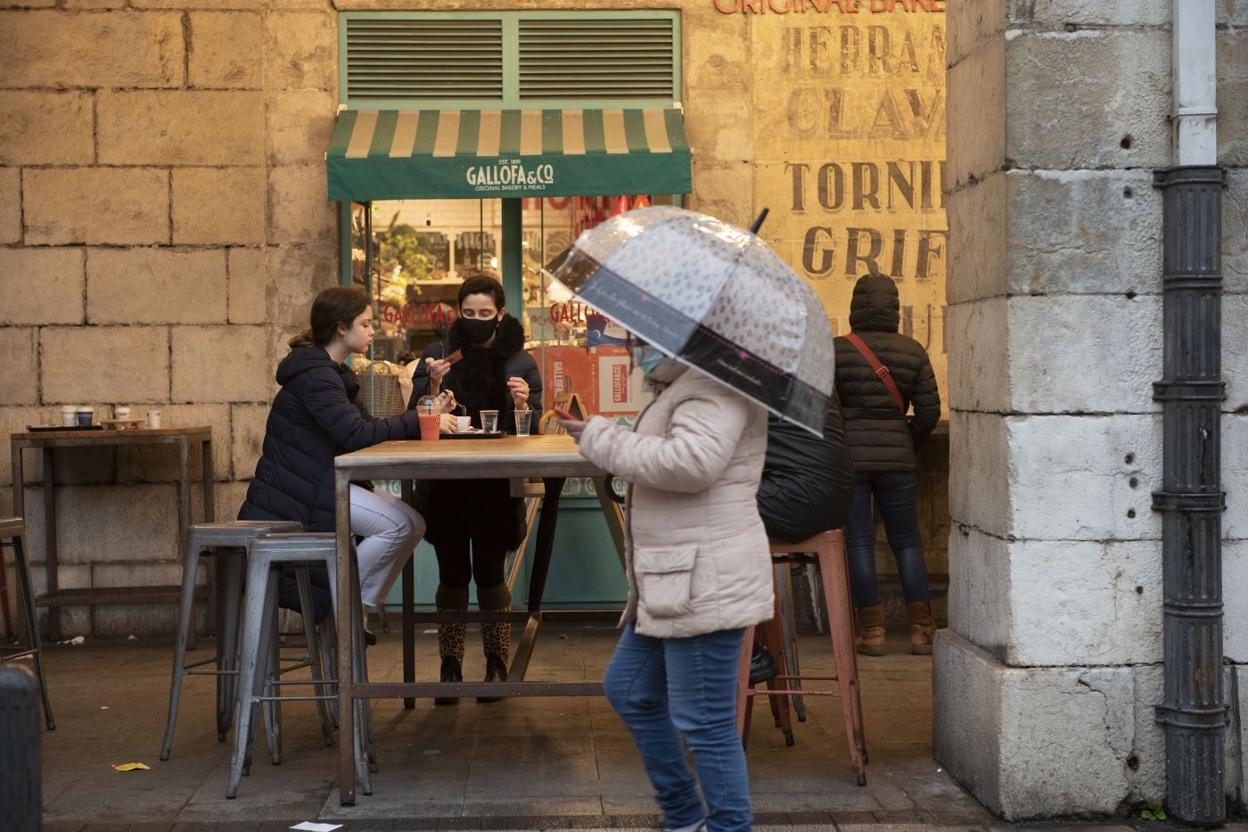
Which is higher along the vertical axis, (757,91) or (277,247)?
(757,91)

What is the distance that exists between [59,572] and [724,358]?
6058 mm

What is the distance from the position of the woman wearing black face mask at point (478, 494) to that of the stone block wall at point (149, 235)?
1.95 metres

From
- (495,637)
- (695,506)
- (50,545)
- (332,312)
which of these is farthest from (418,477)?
(50,545)


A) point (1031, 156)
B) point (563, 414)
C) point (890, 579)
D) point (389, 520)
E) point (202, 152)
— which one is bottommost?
point (890, 579)

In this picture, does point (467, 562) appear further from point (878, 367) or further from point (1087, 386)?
point (1087, 386)

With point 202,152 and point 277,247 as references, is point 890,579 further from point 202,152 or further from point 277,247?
point 202,152

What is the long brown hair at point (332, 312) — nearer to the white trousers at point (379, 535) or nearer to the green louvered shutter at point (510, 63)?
the white trousers at point (379, 535)

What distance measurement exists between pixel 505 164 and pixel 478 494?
6.88 ft

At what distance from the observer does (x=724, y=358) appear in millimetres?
3838

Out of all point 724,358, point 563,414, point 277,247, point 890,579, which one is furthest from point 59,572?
point 724,358

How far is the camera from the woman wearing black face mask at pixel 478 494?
6.93 meters

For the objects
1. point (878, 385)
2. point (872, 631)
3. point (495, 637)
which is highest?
point (878, 385)

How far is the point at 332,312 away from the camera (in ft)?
20.1

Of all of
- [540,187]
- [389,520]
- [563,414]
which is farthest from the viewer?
[540,187]
